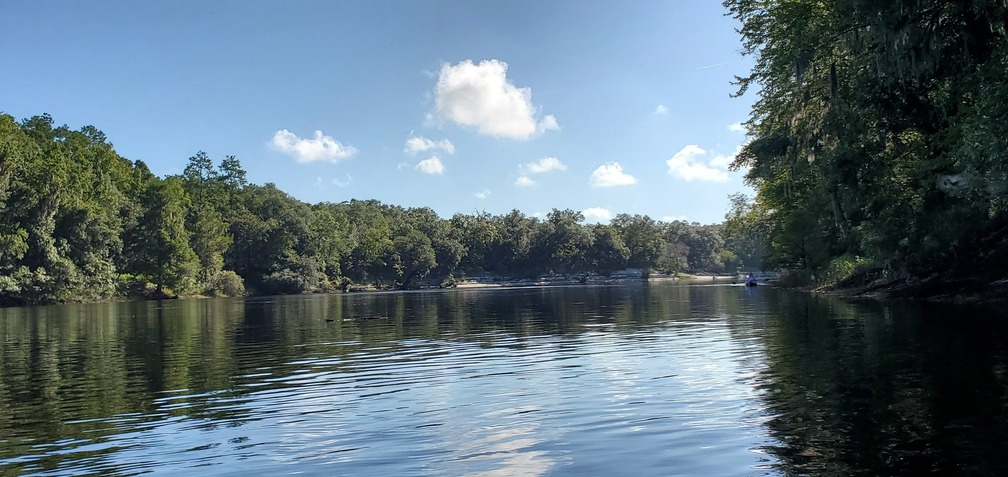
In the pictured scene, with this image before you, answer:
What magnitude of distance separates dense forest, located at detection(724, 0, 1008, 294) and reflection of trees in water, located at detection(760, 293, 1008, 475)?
5.42 meters

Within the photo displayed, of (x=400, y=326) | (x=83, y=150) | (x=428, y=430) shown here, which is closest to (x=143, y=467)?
(x=428, y=430)

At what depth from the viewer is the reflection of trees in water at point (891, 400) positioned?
29.2ft

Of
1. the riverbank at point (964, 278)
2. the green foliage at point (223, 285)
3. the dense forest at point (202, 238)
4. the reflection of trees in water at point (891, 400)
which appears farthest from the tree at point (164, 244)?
the reflection of trees in water at point (891, 400)

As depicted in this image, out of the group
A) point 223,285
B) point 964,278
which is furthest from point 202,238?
point 964,278

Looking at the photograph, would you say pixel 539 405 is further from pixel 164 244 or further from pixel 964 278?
pixel 164 244

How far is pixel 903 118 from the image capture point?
28578 mm

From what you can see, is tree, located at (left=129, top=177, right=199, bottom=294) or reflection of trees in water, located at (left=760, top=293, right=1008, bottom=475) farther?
tree, located at (left=129, top=177, right=199, bottom=294)

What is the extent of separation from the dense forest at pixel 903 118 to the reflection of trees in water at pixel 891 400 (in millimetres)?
5417

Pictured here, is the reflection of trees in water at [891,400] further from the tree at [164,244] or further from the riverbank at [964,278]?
the tree at [164,244]

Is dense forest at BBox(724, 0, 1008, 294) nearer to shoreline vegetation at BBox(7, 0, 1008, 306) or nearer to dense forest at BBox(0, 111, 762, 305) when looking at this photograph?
shoreline vegetation at BBox(7, 0, 1008, 306)

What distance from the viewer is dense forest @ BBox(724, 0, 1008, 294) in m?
21.6

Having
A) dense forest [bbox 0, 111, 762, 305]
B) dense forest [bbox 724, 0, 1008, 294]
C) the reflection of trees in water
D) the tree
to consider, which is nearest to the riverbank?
dense forest [bbox 724, 0, 1008, 294]

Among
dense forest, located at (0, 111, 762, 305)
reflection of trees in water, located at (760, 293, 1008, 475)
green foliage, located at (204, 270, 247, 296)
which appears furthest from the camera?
green foliage, located at (204, 270, 247, 296)

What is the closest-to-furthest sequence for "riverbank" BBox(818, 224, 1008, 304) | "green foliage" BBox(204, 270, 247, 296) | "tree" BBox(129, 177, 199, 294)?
1. "riverbank" BBox(818, 224, 1008, 304)
2. "tree" BBox(129, 177, 199, 294)
3. "green foliage" BBox(204, 270, 247, 296)
